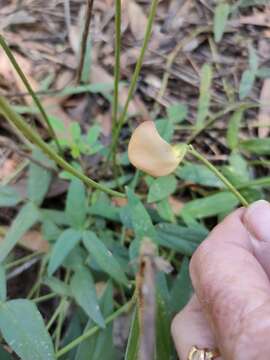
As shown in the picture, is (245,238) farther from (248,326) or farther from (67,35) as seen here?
(67,35)

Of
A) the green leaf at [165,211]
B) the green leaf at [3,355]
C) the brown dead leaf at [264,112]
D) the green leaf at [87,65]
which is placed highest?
the green leaf at [87,65]

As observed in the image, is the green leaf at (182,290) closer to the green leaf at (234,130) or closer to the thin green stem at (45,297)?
the thin green stem at (45,297)


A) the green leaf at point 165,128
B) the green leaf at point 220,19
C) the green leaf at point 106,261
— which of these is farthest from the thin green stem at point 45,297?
the green leaf at point 220,19

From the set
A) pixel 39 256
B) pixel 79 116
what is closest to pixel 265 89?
pixel 79 116

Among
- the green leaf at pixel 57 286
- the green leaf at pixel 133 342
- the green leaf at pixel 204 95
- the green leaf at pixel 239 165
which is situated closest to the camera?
the green leaf at pixel 133 342

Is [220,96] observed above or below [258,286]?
below

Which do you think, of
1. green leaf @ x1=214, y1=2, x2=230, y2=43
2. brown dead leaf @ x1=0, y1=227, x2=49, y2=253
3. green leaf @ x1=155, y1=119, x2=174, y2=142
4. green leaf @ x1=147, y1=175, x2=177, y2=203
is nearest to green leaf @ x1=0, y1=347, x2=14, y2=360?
brown dead leaf @ x1=0, y1=227, x2=49, y2=253
